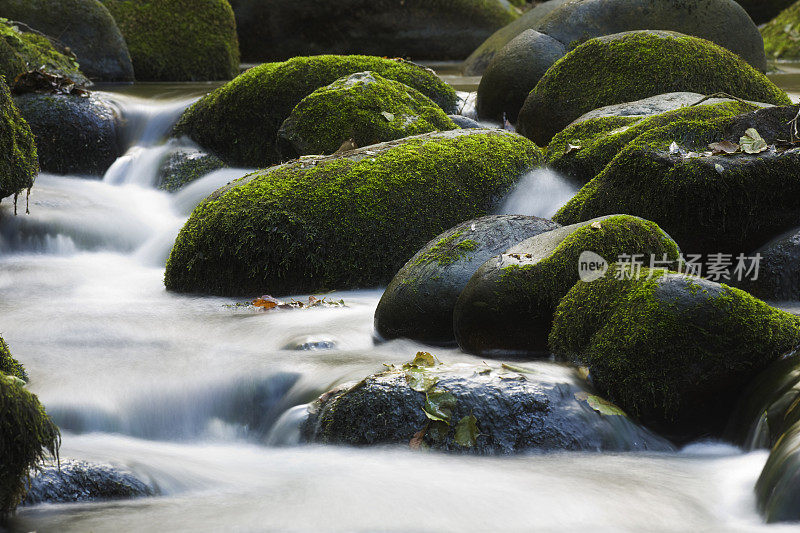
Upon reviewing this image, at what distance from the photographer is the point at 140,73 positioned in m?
14.0

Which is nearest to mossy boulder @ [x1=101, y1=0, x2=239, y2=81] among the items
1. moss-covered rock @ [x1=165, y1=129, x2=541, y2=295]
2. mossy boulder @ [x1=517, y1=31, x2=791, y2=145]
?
mossy boulder @ [x1=517, y1=31, x2=791, y2=145]

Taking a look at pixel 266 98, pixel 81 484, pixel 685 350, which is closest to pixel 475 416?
pixel 685 350

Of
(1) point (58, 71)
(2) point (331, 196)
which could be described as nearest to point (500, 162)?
(2) point (331, 196)

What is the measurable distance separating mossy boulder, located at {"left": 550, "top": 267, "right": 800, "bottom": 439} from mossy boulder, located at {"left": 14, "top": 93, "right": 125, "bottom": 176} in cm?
717

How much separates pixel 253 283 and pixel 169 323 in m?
0.80

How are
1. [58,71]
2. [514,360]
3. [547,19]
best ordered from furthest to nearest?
[58,71]
[547,19]
[514,360]

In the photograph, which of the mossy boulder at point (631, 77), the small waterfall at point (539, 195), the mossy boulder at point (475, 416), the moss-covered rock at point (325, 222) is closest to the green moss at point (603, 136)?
the small waterfall at point (539, 195)

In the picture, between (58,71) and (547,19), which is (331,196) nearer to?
(547,19)

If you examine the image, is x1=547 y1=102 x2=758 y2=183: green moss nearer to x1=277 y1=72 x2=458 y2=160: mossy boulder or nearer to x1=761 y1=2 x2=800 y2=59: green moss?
x1=277 y1=72 x2=458 y2=160: mossy boulder

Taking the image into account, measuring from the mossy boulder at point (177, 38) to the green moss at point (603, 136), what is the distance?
849 centimetres

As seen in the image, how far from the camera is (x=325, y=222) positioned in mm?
6191

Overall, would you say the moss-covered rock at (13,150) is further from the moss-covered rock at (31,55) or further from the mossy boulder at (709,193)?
the mossy boulder at (709,193)

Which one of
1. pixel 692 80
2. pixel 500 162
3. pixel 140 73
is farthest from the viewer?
pixel 140 73

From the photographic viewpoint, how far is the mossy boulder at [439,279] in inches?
198
